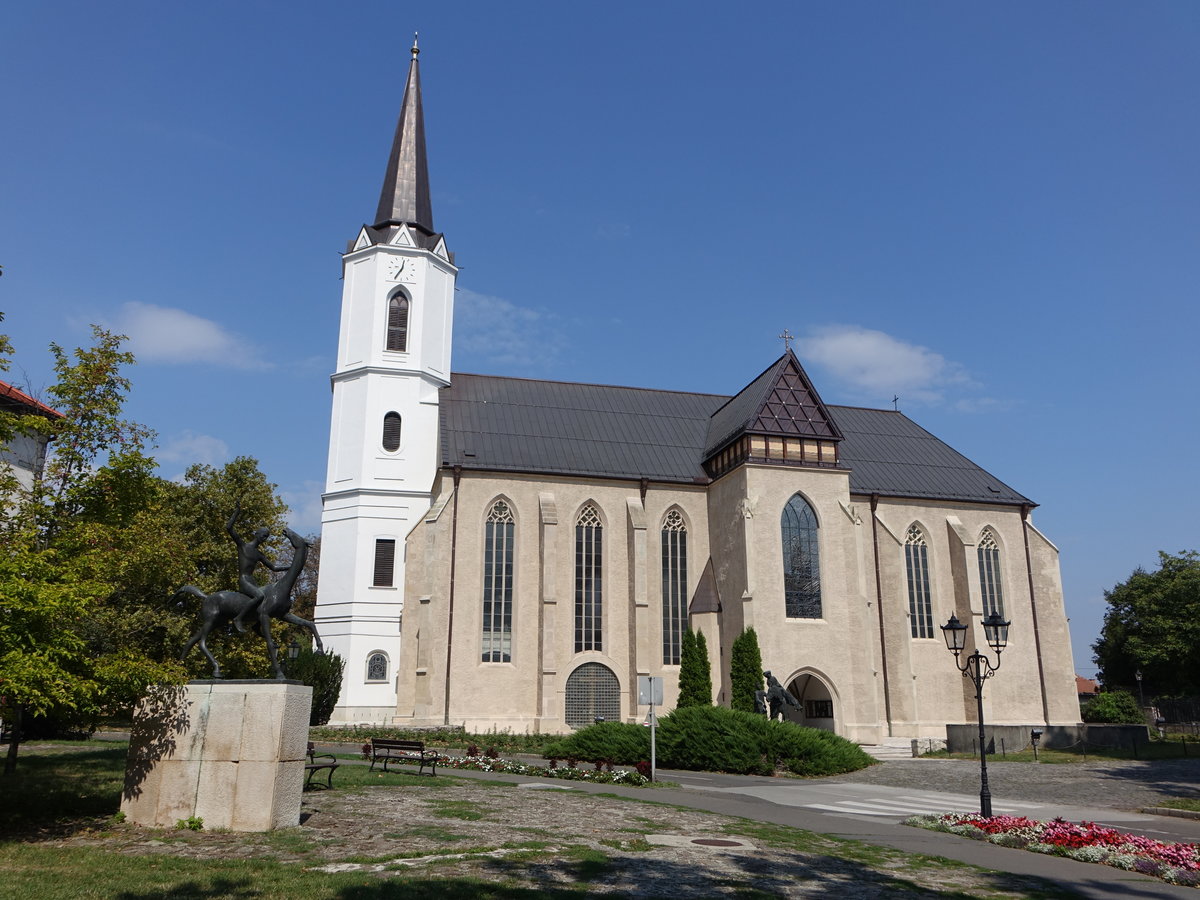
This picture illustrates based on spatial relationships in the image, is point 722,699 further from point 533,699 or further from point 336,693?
point 336,693

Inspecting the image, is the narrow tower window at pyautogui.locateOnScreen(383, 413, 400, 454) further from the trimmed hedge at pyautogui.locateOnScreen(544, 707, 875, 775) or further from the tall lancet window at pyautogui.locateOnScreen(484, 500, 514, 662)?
the trimmed hedge at pyautogui.locateOnScreen(544, 707, 875, 775)

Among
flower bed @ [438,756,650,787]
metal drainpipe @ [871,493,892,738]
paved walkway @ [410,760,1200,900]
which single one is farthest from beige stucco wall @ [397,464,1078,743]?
flower bed @ [438,756,650,787]

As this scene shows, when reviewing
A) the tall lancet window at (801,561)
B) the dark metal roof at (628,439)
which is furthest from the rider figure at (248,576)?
the tall lancet window at (801,561)

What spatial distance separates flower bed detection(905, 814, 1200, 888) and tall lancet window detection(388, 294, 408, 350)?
33.0m

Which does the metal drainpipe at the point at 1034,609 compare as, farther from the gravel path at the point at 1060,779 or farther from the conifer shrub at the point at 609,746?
the conifer shrub at the point at 609,746

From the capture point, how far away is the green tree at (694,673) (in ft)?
113

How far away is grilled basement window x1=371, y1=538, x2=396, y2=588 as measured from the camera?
38625mm

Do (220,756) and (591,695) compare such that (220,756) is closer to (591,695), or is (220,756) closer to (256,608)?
(256,608)

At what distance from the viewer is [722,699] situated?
34.7 meters

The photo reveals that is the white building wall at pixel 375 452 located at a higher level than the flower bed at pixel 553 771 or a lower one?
higher

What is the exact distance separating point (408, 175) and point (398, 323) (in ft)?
29.2

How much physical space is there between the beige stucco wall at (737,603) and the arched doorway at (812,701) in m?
0.75

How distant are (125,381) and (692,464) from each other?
28.6 meters

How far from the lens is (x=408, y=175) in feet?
150
